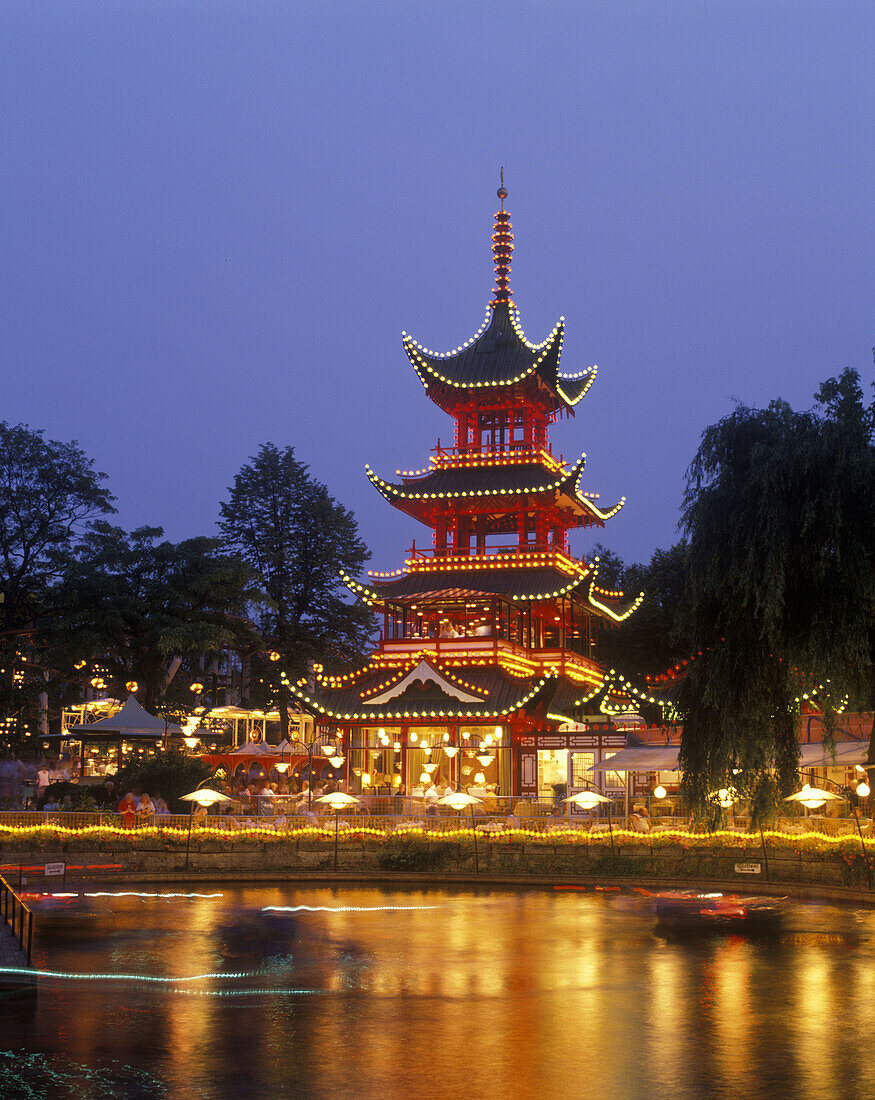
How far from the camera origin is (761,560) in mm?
22438

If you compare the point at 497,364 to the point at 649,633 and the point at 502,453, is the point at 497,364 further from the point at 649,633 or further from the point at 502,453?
the point at 649,633

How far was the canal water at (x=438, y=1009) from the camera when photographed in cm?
1066

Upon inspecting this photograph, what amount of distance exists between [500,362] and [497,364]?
0.65ft

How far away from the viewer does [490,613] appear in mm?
47594

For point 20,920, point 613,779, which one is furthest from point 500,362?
point 20,920

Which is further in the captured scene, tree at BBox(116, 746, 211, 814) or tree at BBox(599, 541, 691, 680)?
tree at BBox(599, 541, 691, 680)

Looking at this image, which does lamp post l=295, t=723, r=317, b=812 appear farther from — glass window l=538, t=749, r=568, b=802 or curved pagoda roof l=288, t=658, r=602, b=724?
glass window l=538, t=749, r=568, b=802

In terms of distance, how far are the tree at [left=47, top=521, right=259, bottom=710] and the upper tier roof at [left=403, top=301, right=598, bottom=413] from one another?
12.3 m

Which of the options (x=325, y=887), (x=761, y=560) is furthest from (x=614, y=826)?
(x=761, y=560)

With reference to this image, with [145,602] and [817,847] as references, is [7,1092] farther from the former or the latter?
[145,602]

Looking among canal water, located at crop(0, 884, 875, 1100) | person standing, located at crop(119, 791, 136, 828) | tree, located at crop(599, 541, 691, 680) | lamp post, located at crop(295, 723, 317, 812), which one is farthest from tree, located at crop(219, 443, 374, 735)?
canal water, located at crop(0, 884, 875, 1100)

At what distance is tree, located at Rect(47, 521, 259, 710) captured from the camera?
48.1 m

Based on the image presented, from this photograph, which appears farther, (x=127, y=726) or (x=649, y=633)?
(x=649, y=633)

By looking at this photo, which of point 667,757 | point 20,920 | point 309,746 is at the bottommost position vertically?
point 20,920
